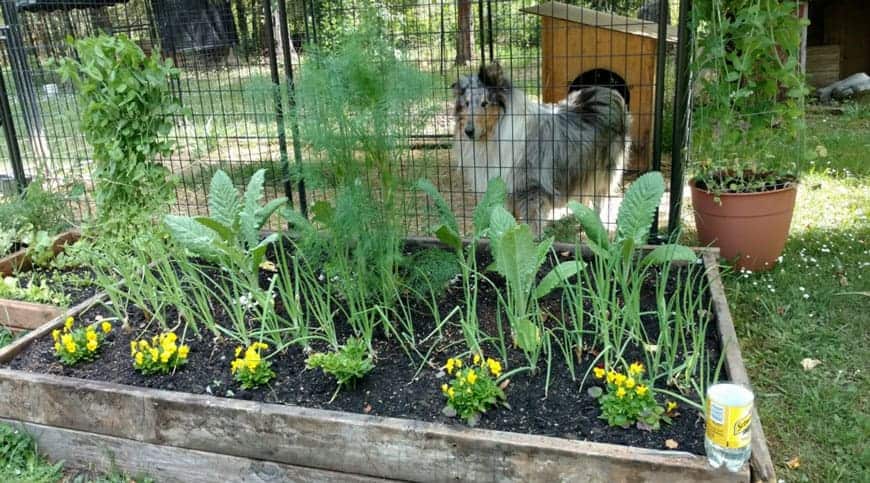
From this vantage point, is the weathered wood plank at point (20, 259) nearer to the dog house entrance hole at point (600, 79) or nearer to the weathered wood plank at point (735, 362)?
Result: the weathered wood plank at point (735, 362)

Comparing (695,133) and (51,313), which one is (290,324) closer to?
(51,313)

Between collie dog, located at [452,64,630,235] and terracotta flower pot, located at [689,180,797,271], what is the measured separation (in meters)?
0.74

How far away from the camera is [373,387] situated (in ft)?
6.80

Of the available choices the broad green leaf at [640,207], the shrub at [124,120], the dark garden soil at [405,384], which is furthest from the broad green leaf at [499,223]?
the shrub at [124,120]

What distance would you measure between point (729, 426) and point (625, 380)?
36 centimetres

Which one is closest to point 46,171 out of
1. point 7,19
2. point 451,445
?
point 7,19

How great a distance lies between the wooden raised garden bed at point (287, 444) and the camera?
5.35 ft

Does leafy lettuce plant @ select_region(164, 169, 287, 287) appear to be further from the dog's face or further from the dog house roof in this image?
the dog house roof

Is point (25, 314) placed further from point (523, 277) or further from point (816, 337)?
point (816, 337)

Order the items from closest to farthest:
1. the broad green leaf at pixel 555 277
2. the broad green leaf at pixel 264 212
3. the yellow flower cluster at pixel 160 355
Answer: the yellow flower cluster at pixel 160 355, the broad green leaf at pixel 555 277, the broad green leaf at pixel 264 212

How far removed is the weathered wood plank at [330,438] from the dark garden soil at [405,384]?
0.11 metres

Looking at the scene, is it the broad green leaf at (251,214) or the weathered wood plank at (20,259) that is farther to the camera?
the weathered wood plank at (20,259)

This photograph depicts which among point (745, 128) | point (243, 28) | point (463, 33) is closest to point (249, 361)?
point (243, 28)

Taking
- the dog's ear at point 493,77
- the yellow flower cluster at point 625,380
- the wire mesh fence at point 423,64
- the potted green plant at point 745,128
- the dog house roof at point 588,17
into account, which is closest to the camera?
the yellow flower cluster at point 625,380
